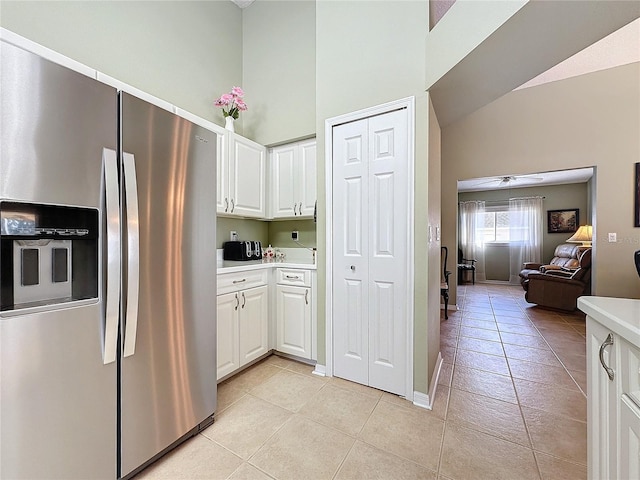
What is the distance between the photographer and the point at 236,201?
2.65 meters

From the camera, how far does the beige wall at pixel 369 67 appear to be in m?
1.96

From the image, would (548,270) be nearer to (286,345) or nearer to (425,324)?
(425,324)

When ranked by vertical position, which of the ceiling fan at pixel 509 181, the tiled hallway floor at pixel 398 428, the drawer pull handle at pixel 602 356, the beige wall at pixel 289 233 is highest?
the ceiling fan at pixel 509 181

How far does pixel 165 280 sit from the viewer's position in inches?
55.5

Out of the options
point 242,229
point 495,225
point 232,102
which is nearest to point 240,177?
point 242,229

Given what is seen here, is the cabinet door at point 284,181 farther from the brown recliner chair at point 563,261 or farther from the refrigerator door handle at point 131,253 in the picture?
the brown recliner chair at point 563,261

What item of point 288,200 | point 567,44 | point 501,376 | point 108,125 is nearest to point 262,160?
point 288,200

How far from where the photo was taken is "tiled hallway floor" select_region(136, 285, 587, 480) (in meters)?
1.42

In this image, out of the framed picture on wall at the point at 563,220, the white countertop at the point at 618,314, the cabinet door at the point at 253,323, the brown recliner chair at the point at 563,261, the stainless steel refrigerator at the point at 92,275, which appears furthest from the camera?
the framed picture on wall at the point at 563,220

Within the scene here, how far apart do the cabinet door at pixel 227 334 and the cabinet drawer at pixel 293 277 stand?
50cm

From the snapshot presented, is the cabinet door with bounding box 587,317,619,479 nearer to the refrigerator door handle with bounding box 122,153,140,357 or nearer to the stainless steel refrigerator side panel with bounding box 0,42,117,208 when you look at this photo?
the refrigerator door handle with bounding box 122,153,140,357

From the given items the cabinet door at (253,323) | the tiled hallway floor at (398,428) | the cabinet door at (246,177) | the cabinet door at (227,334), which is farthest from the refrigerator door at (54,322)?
the cabinet door at (246,177)

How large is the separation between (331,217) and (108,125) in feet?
5.16

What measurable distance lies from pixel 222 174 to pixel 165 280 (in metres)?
1.36
